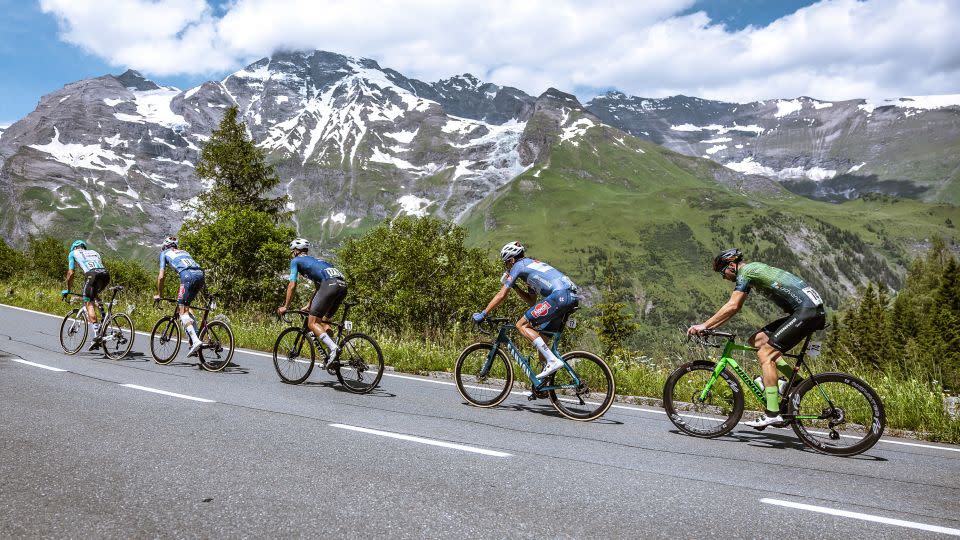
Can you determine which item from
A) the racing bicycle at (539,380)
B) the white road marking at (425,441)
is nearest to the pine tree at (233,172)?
the racing bicycle at (539,380)

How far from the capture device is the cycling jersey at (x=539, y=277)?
9.10 metres

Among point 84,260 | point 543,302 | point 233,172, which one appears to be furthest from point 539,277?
point 233,172

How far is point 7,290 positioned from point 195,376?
23.2 m

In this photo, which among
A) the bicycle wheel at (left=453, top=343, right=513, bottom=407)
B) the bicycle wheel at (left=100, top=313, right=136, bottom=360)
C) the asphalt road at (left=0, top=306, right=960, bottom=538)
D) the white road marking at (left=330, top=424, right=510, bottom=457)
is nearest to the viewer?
the asphalt road at (left=0, top=306, right=960, bottom=538)

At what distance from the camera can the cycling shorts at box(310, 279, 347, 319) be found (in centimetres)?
1078

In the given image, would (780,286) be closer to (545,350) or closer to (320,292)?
(545,350)

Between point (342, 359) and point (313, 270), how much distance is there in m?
1.69

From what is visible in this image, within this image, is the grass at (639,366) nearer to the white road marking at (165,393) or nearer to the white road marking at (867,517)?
the white road marking at (867,517)

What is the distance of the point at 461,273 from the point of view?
29.7m

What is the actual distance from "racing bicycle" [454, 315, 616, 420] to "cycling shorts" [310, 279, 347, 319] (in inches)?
102

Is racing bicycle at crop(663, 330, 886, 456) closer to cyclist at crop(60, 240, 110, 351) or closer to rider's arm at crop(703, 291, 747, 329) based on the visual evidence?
rider's arm at crop(703, 291, 747, 329)

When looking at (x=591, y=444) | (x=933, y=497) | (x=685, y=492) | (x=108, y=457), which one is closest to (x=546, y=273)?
(x=591, y=444)

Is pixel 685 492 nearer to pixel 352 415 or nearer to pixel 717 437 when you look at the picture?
pixel 717 437

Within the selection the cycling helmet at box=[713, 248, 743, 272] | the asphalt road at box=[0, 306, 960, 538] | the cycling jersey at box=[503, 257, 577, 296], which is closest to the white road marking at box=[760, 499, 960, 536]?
the asphalt road at box=[0, 306, 960, 538]
